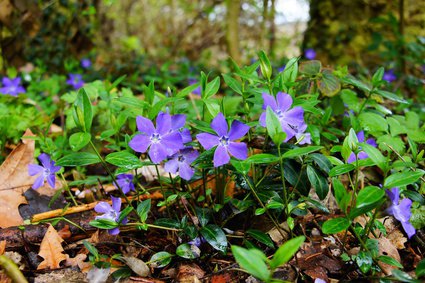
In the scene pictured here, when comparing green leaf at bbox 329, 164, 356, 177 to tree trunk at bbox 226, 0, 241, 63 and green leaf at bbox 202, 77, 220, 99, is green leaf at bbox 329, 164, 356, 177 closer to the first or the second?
green leaf at bbox 202, 77, 220, 99

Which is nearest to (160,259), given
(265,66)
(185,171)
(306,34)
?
(185,171)

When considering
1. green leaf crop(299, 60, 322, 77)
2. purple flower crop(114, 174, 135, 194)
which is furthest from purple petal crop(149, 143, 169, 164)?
green leaf crop(299, 60, 322, 77)

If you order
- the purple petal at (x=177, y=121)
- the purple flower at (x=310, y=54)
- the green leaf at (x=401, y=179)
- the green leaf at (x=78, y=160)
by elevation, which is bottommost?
the purple flower at (x=310, y=54)

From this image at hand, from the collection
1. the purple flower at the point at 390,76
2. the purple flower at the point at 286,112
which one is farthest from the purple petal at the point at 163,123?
the purple flower at the point at 390,76

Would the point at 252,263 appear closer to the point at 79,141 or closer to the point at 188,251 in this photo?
the point at 188,251

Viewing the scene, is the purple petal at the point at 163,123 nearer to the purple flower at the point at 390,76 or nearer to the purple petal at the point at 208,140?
the purple petal at the point at 208,140
